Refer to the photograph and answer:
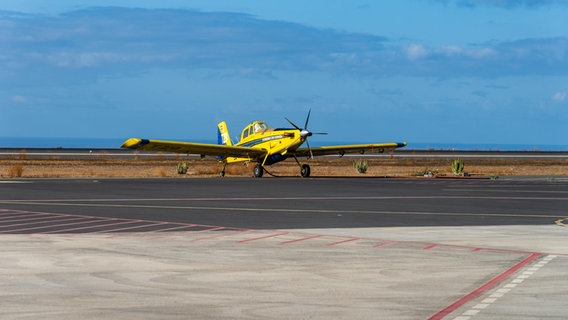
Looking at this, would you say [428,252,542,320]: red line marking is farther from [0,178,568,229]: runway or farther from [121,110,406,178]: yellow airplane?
[121,110,406,178]: yellow airplane

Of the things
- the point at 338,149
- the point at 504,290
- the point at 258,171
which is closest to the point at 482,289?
the point at 504,290

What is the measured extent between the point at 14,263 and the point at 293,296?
17.6ft

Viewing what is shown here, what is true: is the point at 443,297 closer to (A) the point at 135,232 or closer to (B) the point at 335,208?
(A) the point at 135,232

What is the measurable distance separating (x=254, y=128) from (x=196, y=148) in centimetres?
470

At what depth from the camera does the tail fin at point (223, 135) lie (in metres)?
61.3

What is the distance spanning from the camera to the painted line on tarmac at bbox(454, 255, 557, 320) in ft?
34.7

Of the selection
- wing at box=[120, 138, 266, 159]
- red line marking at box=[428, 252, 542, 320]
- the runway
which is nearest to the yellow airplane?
wing at box=[120, 138, 266, 159]

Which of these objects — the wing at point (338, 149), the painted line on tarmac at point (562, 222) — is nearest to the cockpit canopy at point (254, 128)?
the wing at point (338, 149)

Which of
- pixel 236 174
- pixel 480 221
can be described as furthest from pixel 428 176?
pixel 480 221

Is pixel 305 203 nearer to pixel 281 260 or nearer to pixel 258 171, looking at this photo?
pixel 281 260

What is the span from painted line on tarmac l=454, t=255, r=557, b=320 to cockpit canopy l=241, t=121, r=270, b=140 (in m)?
40.0

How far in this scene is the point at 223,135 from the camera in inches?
2440

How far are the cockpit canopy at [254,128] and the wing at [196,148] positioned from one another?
1561mm

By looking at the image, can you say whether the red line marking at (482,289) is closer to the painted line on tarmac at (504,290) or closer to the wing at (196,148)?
the painted line on tarmac at (504,290)
